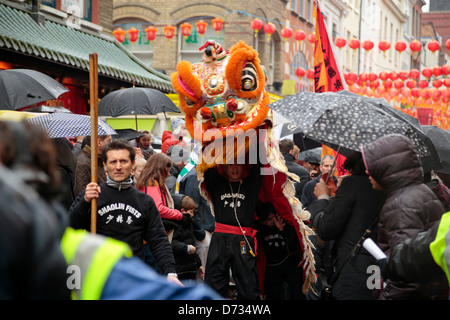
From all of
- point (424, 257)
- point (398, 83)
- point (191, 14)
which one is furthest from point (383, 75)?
point (424, 257)

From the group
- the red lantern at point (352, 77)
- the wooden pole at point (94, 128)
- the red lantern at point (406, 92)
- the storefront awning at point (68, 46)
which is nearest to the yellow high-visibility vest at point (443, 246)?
the wooden pole at point (94, 128)

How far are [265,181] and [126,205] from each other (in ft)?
5.23

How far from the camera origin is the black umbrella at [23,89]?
20.5 ft

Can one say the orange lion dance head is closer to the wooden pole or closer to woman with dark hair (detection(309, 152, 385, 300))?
the wooden pole

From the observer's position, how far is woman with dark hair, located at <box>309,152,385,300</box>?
172 inches

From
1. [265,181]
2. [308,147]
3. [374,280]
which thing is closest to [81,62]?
[308,147]

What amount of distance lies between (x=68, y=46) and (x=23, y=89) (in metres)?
6.74

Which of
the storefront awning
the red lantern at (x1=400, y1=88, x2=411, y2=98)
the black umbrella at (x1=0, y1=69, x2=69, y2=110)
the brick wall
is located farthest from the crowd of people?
the red lantern at (x1=400, y1=88, x2=411, y2=98)

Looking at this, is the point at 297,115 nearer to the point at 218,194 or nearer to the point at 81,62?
the point at 218,194

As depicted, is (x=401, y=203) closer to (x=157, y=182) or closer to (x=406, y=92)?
(x=157, y=182)

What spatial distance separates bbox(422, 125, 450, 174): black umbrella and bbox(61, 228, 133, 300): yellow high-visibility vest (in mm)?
5512

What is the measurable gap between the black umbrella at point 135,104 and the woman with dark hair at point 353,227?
15.2ft

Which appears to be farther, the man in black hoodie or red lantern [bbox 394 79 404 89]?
red lantern [bbox 394 79 404 89]

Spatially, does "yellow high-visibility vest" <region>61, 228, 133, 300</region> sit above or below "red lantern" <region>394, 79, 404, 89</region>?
below
